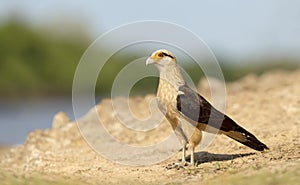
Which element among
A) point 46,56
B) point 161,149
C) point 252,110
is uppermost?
point 46,56

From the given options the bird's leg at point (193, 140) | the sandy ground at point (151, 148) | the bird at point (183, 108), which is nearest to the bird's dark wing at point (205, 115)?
the bird at point (183, 108)

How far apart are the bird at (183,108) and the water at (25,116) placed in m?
14.8

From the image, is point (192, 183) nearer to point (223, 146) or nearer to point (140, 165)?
point (140, 165)

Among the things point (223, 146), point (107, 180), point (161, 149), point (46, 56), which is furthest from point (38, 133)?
point (46, 56)

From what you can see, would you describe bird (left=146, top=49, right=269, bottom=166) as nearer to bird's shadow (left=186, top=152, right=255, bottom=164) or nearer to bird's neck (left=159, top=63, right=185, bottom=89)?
bird's neck (left=159, top=63, right=185, bottom=89)

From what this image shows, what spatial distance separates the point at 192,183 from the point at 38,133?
20.2 ft

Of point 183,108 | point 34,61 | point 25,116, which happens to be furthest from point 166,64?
point 34,61

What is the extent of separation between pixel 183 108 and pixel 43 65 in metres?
45.9

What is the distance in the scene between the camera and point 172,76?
378 inches

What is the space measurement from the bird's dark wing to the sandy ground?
0.85ft

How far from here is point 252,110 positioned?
14133 millimetres

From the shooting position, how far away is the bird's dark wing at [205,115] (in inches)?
369

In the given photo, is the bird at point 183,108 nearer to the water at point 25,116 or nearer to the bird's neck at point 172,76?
the bird's neck at point 172,76

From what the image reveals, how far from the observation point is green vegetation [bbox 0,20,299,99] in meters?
49.3
